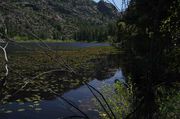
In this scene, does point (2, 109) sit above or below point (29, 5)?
below

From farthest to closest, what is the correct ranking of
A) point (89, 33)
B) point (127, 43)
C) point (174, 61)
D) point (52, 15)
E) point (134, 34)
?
point (89, 33) < point (134, 34) < point (127, 43) < point (174, 61) < point (52, 15)

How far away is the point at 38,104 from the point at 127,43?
42.9 feet

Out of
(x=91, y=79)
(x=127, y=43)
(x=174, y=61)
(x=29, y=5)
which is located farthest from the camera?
(x=91, y=79)

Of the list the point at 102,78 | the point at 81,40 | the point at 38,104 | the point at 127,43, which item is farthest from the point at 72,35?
the point at 127,43

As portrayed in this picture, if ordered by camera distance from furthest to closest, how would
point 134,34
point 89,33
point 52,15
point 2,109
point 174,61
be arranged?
point 89,33
point 2,109
point 134,34
point 174,61
point 52,15

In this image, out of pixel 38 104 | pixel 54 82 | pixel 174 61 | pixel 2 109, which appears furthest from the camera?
pixel 54 82

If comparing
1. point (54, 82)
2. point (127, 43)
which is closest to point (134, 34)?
point (127, 43)

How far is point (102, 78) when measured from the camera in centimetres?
3162

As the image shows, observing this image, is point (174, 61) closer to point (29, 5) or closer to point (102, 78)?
point (29, 5)

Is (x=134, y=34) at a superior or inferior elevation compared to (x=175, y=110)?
superior

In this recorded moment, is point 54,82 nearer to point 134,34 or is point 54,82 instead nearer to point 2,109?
point 2,109

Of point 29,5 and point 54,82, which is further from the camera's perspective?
point 54,82

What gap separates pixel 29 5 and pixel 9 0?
0.46 ft

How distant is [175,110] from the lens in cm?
628
